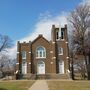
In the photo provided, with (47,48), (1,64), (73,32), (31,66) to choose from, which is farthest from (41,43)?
(1,64)

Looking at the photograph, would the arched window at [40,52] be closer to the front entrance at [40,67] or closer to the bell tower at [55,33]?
the front entrance at [40,67]

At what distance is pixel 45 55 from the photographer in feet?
187

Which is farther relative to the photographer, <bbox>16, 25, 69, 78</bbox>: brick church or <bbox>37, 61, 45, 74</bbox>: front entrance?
<bbox>37, 61, 45, 74</bbox>: front entrance

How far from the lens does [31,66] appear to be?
56406 millimetres

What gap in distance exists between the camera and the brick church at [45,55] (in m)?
55.4

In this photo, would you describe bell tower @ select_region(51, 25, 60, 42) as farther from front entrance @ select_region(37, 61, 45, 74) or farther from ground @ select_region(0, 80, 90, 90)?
ground @ select_region(0, 80, 90, 90)

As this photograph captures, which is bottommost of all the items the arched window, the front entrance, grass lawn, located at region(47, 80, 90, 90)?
grass lawn, located at region(47, 80, 90, 90)

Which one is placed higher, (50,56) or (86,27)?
(86,27)

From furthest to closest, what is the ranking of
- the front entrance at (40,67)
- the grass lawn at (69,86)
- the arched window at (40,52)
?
the arched window at (40,52), the front entrance at (40,67), the grass lawn at (69,86)

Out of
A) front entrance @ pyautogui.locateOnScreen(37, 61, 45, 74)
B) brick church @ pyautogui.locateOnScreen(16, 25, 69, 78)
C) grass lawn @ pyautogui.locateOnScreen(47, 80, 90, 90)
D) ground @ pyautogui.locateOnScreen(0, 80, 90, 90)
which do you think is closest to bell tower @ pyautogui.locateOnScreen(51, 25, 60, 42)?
brick church @ pyautogui.locateOnScreen(16, 25, 69, 78)

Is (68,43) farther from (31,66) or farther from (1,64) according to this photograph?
(1,64)

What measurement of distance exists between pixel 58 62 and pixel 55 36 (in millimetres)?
5345

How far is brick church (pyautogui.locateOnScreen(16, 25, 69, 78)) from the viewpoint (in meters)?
55.4

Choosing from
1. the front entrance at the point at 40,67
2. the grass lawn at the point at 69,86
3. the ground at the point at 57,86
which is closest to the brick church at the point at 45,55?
the front entrance at the point at 40,67
